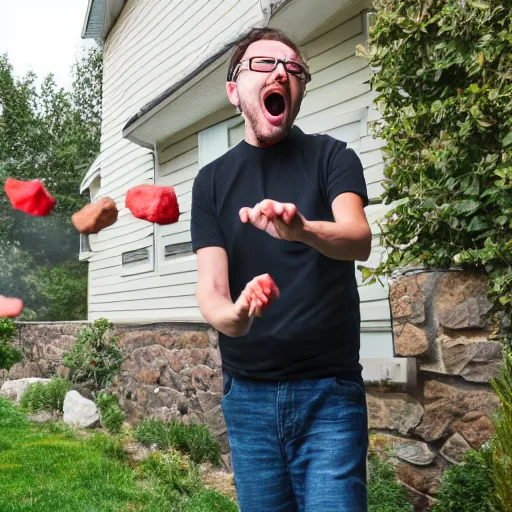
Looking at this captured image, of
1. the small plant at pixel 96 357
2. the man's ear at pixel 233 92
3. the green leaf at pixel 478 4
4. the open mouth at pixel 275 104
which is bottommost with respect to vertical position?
the small plant at pixel 96 357

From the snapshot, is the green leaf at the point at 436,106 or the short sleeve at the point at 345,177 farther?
the green leaf at the point at 436,106

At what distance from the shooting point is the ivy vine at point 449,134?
221 centimetres

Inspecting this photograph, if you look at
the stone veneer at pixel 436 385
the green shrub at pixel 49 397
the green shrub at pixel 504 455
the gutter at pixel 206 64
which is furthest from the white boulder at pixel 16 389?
the green shrub at pixel 504 455

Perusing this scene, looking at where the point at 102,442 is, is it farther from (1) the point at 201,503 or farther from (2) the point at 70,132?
(2) the point at 70,132

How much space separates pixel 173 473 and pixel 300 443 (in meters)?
3.03

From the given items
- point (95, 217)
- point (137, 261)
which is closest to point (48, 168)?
point (137, 261)

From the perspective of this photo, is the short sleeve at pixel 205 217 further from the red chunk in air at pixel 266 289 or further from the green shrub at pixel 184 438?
the green shrub at pixel 184 438

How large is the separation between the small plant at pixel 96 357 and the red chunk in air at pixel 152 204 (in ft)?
→ 16.8

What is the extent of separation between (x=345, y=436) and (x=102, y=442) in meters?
4.23

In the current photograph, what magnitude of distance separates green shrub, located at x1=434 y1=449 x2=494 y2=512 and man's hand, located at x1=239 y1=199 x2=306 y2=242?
1.63 metres

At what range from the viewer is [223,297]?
1188 millimetres

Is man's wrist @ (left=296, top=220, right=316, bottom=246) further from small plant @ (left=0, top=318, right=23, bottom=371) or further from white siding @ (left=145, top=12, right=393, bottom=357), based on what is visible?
small plant @ (left=0, top=318, right=23, bottom=371)

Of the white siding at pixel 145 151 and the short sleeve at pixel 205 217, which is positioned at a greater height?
the white siding at pixel 145 151

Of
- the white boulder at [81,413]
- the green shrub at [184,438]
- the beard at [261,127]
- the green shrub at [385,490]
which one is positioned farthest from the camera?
the white boulder at [81,413]
